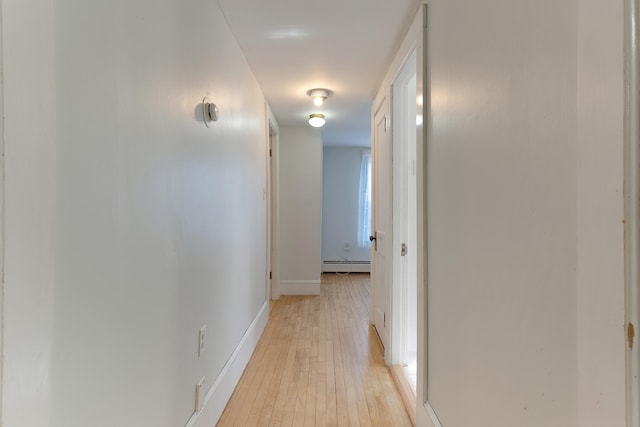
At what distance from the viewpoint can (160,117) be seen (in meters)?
1.08

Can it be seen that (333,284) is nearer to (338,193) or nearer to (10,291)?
(338,193)

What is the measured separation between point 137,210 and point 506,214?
1023 mm

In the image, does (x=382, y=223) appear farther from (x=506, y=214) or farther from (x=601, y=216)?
(x=601, y=216)

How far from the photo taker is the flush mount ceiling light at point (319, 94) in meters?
2.92

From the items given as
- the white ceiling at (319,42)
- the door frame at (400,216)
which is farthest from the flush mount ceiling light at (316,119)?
the door frame at (400,216)

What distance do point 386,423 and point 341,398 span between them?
31cm

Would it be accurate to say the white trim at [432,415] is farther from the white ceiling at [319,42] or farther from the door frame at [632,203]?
the white ceiling at [319,42]

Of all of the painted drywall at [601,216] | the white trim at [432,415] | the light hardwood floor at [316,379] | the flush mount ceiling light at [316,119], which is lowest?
the light hardwood floor at [316,379]

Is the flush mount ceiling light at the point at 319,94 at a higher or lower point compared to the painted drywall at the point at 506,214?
higher

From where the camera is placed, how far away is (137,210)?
946mm

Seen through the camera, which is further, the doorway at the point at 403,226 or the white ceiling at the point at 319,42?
the doorway at the point at 403,226

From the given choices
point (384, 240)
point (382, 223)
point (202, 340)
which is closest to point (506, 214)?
point (202, 340)

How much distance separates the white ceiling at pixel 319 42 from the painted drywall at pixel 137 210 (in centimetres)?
27

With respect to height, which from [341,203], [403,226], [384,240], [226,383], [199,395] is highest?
[341,203]
